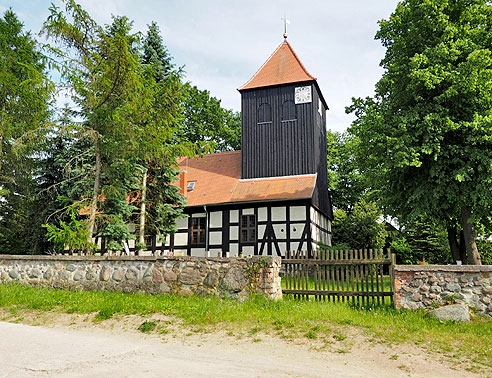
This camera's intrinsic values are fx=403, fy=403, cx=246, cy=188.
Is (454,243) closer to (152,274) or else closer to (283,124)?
(283,124)

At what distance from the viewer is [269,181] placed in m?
20.5

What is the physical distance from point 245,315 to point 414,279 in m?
3.33

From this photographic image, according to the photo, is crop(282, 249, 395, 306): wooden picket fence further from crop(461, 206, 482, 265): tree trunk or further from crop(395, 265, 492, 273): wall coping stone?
crop(461, 206, 482, 265): tree trunk

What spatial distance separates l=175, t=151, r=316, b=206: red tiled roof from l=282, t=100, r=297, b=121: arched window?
3204 mm

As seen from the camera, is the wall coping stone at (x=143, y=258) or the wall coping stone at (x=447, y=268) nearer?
the wall coping stone at (x=447, y=268)

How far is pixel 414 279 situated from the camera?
7.76m

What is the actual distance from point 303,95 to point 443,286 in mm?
14969

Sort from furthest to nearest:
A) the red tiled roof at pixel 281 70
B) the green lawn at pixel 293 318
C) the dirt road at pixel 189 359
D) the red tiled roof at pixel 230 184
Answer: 1. the red tiled roof at pixel 281 70
2. the red tiled roof at pixel 230 184
3. the green lawn at pixel 293 318
4. the dirt road at pixel 189 359

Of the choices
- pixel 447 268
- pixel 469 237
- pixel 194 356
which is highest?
pixel 469 237

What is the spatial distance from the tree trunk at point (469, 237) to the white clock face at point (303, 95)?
9788 mm

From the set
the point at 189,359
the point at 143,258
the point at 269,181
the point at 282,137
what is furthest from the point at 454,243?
the point at 189,359

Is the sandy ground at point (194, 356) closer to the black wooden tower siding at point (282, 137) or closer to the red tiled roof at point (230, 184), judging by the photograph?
the red tiled roof at point (230, 184)

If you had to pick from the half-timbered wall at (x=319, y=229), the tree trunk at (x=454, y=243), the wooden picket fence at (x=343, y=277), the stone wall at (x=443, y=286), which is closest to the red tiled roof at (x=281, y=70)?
the half-timbered wall at (x=319, y=229)

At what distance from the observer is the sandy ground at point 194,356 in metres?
4.81
